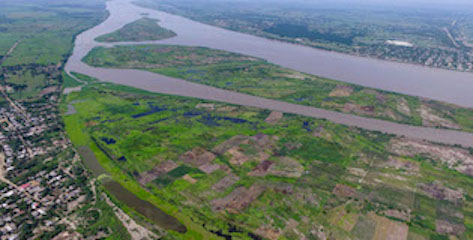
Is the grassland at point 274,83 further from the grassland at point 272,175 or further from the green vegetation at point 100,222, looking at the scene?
the green vegetation at point 100,222

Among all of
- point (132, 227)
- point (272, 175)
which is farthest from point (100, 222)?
point (272, 175)

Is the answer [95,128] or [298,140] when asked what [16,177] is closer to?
[95,128]

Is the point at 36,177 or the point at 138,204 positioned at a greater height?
the point at 138,204

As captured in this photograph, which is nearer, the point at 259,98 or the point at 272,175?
the point at 272,175

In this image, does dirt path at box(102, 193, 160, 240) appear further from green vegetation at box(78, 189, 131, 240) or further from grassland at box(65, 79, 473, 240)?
grassland at box(65, 79, 473, 240)

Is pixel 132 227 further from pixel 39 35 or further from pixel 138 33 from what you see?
pixel 39 35

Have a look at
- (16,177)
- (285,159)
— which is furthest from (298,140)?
(16,177)
